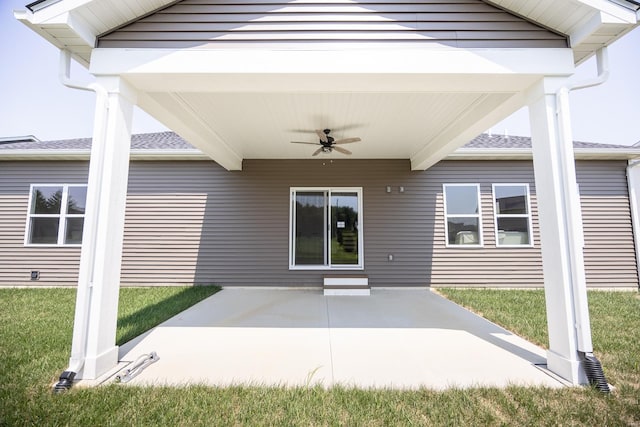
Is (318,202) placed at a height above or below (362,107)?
below

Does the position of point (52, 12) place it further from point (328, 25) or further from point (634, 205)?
point (634, 205)

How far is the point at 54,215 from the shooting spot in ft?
22.7

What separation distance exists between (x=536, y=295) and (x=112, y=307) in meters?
6.87

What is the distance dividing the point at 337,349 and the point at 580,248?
2.44 meters

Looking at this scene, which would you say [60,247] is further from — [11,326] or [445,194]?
[445,194]

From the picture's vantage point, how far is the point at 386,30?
A: 2.95 metres

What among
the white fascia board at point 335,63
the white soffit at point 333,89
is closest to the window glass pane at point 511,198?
the white soffit at point 333,89

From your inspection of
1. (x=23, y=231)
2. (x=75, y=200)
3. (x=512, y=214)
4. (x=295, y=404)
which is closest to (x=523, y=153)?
(x=512, y=214)

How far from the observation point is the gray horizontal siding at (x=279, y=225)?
22.3ft

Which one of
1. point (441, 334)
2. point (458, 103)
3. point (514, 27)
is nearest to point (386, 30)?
point (514, 27)

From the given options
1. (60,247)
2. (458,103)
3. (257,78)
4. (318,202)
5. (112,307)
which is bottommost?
(112,307)

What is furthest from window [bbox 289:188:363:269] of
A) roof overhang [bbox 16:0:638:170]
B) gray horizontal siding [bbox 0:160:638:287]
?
roof overhang [bbox 16:0:638:170]

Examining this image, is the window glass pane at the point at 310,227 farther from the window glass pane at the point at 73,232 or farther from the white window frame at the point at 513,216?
the window glass pane at the point at 73,232

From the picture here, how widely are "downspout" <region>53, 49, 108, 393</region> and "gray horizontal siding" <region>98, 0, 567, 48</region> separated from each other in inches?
22.9
